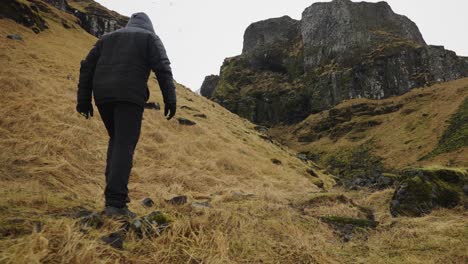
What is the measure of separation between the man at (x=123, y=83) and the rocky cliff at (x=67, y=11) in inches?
1032

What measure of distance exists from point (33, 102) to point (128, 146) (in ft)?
24.8

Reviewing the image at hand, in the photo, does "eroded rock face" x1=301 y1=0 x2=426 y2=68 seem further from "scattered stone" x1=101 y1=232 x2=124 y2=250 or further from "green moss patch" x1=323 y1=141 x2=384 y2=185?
"scattered stone" x1=101 y1=232 x2=124 y2=250

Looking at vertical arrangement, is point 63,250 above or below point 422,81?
below

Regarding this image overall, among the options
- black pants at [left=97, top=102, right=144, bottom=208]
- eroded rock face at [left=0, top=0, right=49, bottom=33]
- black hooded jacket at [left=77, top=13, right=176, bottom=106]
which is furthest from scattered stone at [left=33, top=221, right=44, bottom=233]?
eroded rock face at [left=0, top=0, right=49, bottom=33]

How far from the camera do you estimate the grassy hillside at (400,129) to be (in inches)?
1742

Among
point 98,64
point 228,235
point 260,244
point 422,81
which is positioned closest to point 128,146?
point 98,64

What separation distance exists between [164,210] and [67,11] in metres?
51.4

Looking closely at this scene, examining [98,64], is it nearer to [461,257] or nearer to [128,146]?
[128,146]

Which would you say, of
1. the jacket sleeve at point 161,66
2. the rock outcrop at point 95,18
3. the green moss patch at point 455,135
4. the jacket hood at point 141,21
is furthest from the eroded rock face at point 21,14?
the green moss patch at point 455,135

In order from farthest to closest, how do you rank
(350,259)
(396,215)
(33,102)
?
(33,102)
(396,215)
(350,259)

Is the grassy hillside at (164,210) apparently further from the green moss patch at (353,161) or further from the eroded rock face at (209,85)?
the eroded rock face at (209,85)

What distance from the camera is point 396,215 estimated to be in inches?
245

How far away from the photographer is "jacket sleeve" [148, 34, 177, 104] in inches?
170

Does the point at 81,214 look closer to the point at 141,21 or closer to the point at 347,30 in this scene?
the point at 141,21
